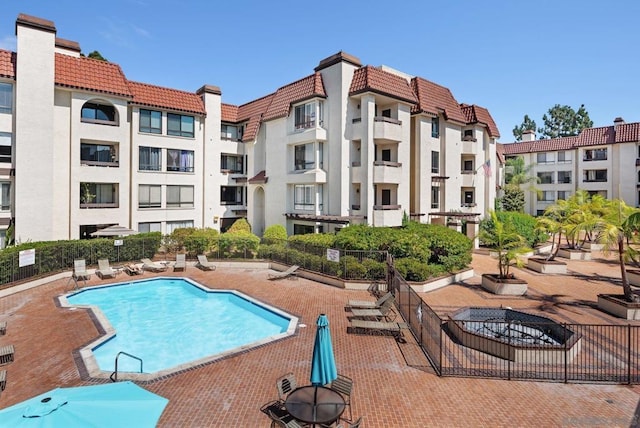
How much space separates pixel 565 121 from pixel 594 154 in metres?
48.9

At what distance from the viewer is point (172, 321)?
56.1 ft

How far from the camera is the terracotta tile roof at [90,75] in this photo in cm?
2633

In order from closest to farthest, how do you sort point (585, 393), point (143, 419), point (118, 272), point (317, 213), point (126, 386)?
point (143, 419) → point (126, 386) → point (585, 393) → point (118, 272) → point (317, 213)

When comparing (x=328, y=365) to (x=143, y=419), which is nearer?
(x=143, y=419)

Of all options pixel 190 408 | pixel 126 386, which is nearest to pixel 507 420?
pixel 190 408

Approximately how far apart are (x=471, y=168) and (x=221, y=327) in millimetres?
32953

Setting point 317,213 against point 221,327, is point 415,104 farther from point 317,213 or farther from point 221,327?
point 221,327

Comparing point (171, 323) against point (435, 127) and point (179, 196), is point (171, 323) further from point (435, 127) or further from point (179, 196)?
point (435, 127)

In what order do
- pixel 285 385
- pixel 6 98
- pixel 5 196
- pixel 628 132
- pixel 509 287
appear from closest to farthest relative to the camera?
pixel 285 385 → pixel 509 287 → pixel 6 98 → pixel 5 196 → pixel 628 132

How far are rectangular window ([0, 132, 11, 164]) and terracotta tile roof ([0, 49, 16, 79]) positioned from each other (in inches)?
156

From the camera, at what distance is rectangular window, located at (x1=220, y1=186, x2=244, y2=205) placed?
1535 inches

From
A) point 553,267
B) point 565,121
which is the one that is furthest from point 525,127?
point 553,267

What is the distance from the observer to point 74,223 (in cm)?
2702

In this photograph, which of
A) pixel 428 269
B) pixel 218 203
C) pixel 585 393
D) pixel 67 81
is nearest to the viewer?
pixel 585 393
